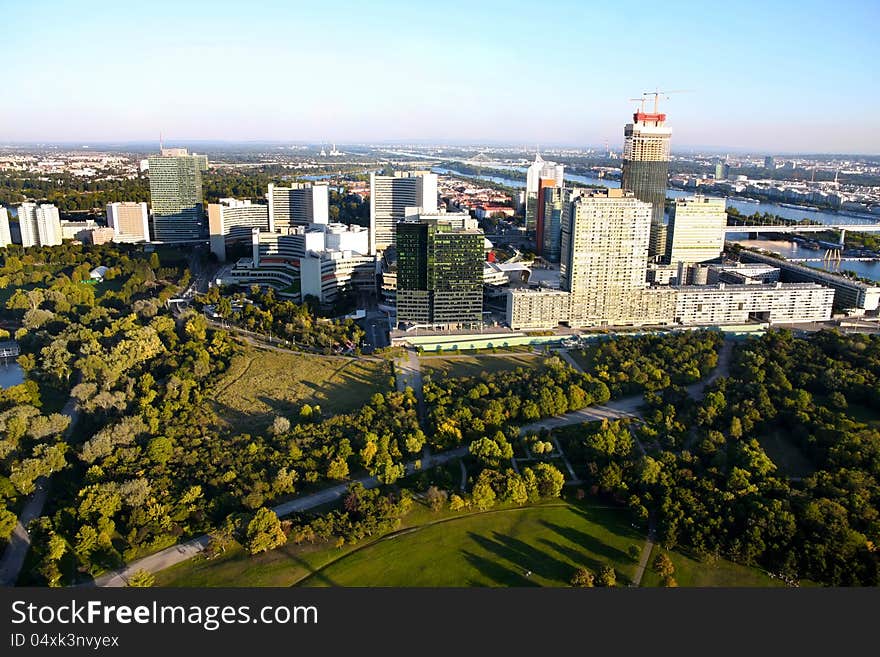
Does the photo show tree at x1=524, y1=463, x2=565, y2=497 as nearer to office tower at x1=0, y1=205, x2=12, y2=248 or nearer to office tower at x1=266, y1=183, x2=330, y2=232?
office tower at x1=266, y1=183, x2=330, y2=232

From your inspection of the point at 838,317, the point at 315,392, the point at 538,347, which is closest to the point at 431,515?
the point at 315,392

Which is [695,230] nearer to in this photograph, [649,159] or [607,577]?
[649,159]

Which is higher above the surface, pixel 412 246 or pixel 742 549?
pixel 412 246

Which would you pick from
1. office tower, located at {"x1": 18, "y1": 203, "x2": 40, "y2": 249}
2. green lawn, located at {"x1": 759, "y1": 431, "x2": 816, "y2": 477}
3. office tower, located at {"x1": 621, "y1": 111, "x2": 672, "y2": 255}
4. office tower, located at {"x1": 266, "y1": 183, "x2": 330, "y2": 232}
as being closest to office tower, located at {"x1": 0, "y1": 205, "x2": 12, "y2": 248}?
office tower, located at {"x1": 18, "y1": 203, "x2": 40, "y2": 249}

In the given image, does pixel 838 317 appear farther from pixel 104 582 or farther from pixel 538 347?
pixel 104 582

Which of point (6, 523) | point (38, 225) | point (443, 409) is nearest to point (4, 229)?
point (38, 225)
